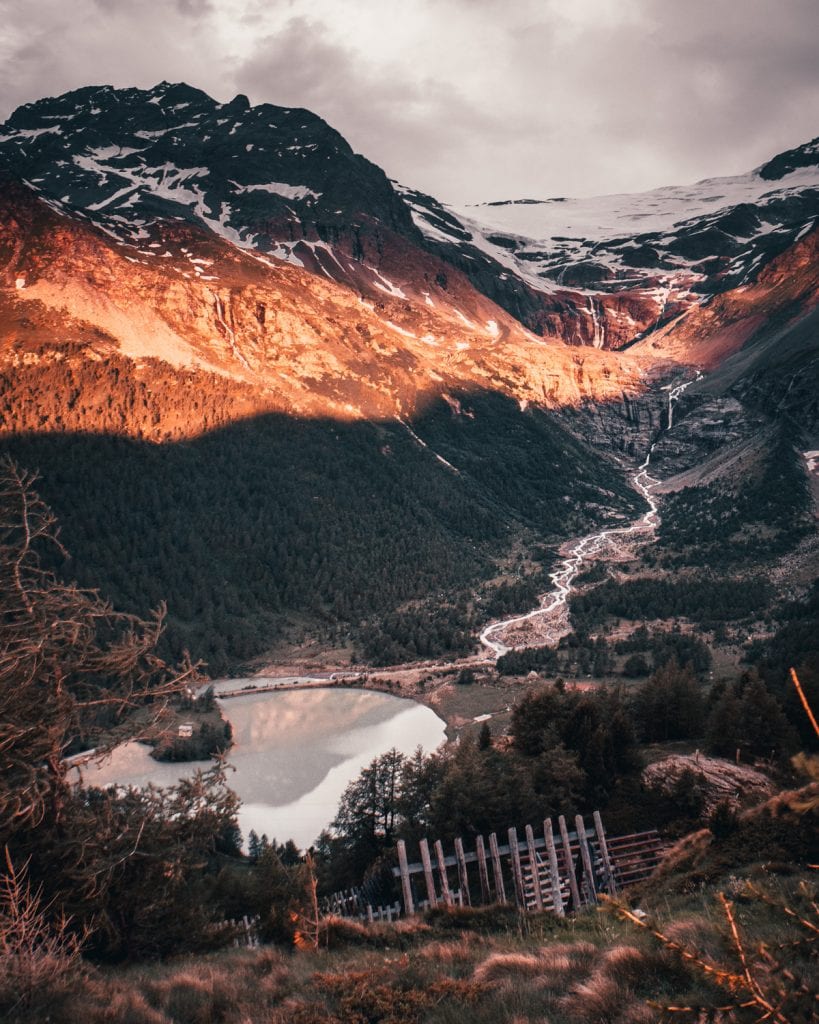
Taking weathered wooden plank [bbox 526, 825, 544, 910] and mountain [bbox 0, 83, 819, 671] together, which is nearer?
weathered wooden plank [bbox 526, 825, 544, 910]

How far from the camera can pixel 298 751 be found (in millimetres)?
60062

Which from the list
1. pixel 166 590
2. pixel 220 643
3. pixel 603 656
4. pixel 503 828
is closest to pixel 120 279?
pixel 166 590

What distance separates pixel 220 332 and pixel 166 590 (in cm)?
8693

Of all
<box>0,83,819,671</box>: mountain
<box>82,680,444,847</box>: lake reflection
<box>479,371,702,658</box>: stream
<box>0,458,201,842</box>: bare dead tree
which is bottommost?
<box>82,680,444,847</box>: lake reflection

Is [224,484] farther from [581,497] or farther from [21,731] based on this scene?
[21,731]

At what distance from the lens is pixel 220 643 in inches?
3752

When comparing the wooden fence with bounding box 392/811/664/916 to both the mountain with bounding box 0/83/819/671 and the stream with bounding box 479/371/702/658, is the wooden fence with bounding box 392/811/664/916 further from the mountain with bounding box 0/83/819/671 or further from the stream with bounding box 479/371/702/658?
the mountain with bounding box 0/83/819/671

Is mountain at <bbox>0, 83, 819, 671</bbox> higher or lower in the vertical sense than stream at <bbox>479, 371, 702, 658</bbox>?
higher

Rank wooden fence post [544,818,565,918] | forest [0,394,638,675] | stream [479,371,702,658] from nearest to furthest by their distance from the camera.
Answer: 1. wooden fence post [544,818,565,918]
2. stream [479,371,702,658]
3. forest [0,394,638,675]

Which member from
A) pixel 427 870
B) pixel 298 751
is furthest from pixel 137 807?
pixel 298 751

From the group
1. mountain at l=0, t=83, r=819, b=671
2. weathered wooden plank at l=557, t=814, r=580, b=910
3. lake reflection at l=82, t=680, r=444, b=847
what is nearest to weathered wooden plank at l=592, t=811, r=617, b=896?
weathered wooden plank at l=557, t=814, r=580, b=910

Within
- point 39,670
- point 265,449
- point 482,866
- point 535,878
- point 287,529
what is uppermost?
point 265,449

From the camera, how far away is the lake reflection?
4694cm

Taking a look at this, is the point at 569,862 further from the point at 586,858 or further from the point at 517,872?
the point at 517,872
